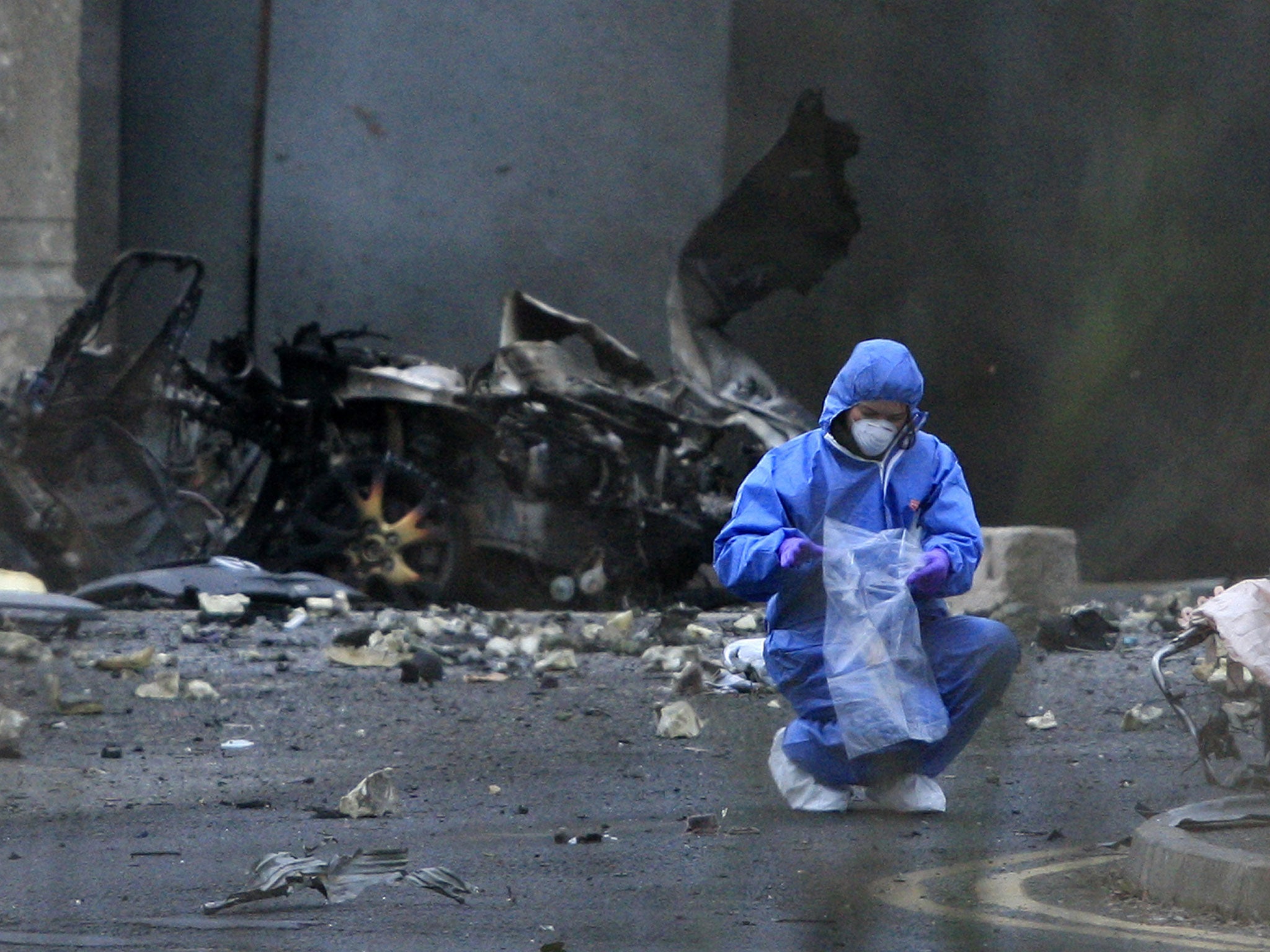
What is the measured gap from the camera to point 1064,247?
36.3ft

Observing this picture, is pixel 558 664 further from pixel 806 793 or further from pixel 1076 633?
pixel 806 793

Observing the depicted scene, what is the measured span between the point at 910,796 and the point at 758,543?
72 cm

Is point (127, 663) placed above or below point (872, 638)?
below

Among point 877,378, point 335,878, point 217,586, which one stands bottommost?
point 217,586

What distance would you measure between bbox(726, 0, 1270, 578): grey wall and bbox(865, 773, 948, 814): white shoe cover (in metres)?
5.81

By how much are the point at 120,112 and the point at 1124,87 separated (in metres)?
5.44

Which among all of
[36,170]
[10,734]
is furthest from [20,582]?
[36,170]

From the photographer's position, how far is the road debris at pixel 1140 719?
6.51 m

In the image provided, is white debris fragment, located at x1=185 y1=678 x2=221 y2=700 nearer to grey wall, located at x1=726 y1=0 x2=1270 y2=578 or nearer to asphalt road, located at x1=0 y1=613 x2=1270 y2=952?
asphalt road, located at x1=0 y1=613 x2=1270 y2=952

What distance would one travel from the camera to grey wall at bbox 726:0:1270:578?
10.6 meters

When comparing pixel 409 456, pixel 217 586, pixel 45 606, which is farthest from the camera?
pixel 409 456

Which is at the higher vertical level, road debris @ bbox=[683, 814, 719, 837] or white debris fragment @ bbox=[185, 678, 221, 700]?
road debris @ bbox=[683, 814, 719, 837]

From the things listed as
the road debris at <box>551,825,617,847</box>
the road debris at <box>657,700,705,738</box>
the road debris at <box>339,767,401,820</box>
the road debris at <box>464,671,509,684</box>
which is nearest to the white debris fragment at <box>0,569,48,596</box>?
the road debris at <box>464,671,509,684</box>

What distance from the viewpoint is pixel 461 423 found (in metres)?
9.65
